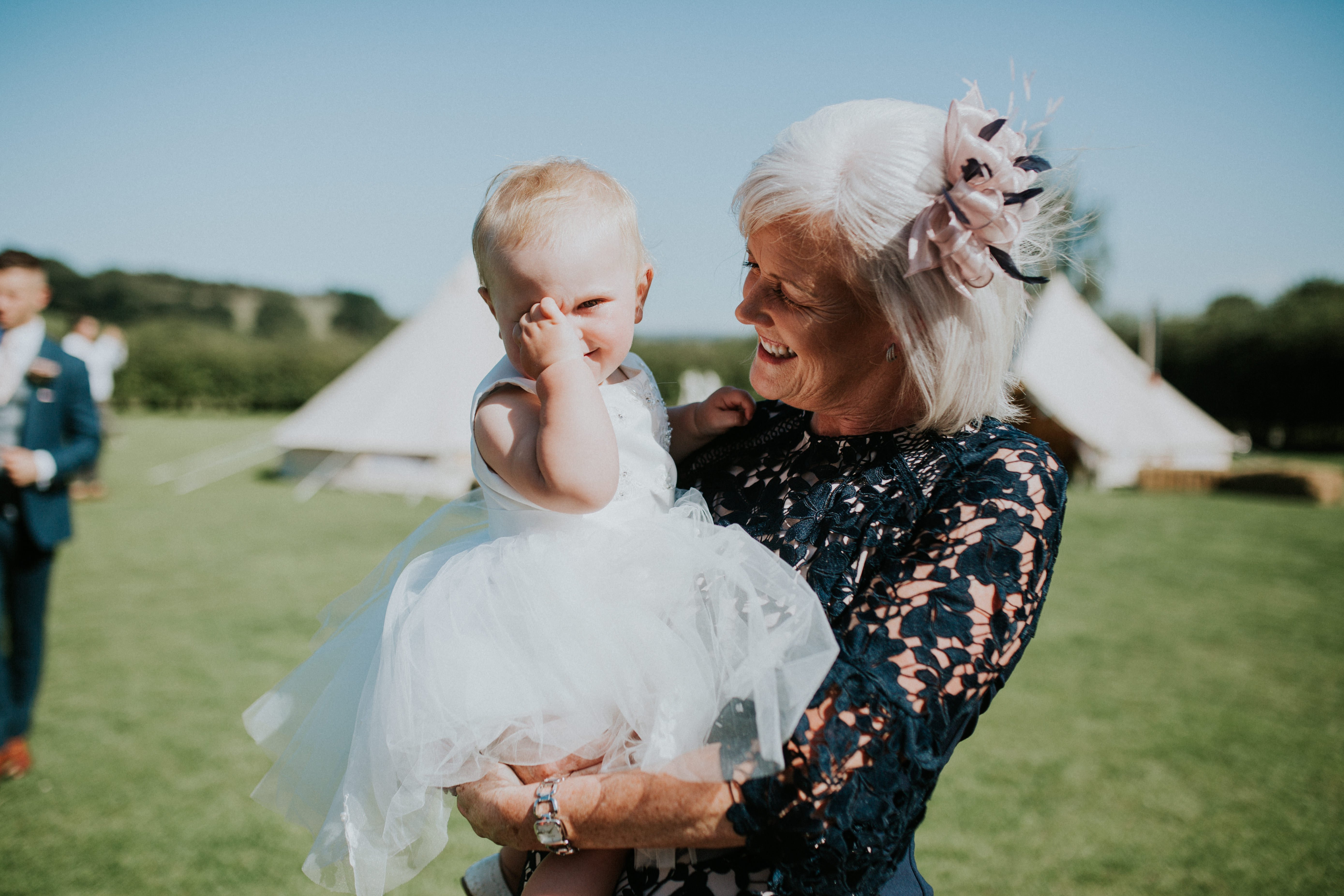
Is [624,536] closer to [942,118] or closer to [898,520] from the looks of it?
[898,520]

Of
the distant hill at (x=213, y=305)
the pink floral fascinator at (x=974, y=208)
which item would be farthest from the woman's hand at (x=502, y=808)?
the distant hill at (x=213, y=305)

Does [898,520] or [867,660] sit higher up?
[898,520]

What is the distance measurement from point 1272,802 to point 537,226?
506 centimetres

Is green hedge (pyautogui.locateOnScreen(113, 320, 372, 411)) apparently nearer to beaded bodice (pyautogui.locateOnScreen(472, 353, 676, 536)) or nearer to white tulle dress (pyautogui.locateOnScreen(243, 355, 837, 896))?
beaded bodice (pyautogui.locateOnScreen(472, 353, 676, 536))

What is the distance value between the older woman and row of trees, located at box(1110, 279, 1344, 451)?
25976mm

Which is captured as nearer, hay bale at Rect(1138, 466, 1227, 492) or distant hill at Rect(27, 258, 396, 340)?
hay bale at Rect(1138, 466, 1227, 492)

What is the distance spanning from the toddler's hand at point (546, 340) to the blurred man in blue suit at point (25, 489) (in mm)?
4185

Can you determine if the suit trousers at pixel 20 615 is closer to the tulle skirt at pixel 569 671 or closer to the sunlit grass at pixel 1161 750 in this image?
the tulle skirt at pixel 569 671

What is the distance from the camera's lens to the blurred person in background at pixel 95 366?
40.7 feet

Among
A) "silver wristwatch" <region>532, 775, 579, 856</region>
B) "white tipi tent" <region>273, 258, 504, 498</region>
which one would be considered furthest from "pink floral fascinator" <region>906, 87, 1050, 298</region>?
"white tipi tent" <region>273, 258, 504, 498</region>

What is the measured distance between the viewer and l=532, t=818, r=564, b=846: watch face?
134 cm

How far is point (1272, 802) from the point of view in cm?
443

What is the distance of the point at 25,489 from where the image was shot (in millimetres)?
4375

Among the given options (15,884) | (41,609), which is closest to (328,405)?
(41,609)
